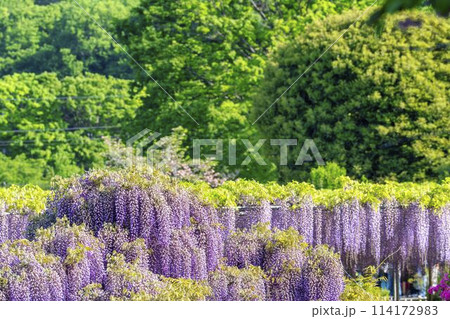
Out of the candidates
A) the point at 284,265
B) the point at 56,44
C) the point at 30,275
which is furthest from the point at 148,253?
the point at 56,44

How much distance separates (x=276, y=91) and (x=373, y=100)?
2.68 meters

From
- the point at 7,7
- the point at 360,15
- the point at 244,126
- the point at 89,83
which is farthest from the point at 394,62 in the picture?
the point at 7,7

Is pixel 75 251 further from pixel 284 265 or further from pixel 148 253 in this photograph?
pixel 284 265

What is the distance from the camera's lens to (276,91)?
2438 cm

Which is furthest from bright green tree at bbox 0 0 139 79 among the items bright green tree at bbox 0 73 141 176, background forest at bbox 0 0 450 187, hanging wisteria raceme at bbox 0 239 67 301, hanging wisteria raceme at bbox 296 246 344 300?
hanging wisteria raceme at bbox 0 239 67 301

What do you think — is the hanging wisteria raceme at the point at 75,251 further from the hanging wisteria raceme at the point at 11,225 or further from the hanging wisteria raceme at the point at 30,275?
the hanging wisteria raceme at the point at 11,225

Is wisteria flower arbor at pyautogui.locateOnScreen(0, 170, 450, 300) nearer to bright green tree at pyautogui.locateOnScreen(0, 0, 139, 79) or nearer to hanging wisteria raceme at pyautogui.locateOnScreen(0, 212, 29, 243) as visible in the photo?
hanging wisteria raceme at pyautogui.locateOnScreen(0, 212, 29, 243)

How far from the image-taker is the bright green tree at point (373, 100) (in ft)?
74.7

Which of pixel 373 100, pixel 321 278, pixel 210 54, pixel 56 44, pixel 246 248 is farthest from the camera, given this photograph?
pixel 56 44

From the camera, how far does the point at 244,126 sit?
29.1 metres

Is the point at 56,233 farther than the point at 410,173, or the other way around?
the point at 410,173

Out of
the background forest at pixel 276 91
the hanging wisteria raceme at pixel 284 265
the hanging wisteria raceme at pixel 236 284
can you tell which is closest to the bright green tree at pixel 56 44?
the background forest at pixel 276 91
